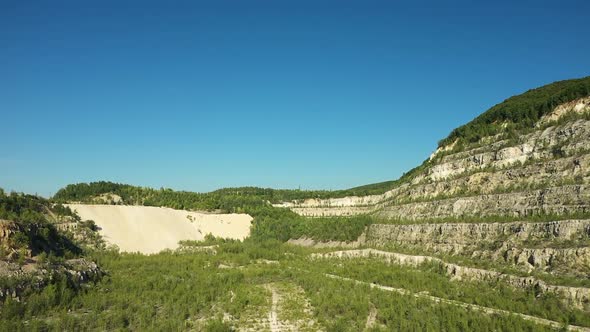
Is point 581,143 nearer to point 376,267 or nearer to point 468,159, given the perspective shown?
point 468,159

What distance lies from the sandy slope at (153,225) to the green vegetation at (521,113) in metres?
35.9

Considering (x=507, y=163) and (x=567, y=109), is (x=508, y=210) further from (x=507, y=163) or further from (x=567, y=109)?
(x=567, y=109)

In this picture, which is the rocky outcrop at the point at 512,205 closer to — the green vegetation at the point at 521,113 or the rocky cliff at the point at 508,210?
the rocky cliff at the point at 508,210

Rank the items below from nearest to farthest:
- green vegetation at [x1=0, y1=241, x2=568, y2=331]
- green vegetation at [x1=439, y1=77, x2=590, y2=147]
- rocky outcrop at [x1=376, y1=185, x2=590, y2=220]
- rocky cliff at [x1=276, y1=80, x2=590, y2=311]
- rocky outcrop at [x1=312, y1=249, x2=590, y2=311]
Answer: green vegetation at [x1=0, y1=241, x2=568, y2=331]
rocky outcrop at [x1=312, y1=249, x2=590, y2=311]
rocky cliff at [x1=276, y1=80, x2=590, y2=311]
rocky outcrop at [x1=376, y1=185, x2=590, y2=220]
green vegetation at [x1=439, y1=77, x2=590, y2=147]

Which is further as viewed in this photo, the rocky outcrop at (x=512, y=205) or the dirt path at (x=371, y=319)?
the rocky outcrop at (x=512, y=205)

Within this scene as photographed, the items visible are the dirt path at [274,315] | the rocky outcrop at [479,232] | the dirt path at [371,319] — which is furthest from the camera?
the rocky outcrop at [479,232]

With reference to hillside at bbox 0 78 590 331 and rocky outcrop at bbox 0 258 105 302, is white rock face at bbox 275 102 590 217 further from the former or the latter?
rocky outcrop at bbox 0 258 105 302

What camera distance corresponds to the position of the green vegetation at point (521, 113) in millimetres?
39000

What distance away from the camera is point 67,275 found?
26.6 meters

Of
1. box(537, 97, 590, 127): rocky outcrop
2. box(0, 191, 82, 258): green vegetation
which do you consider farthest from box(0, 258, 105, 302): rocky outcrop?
box(537, 97, 590, 127): rocky outcrop

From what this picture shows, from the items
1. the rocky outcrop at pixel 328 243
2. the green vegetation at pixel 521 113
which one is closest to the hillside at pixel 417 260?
the green vegetation at pixel 521 113

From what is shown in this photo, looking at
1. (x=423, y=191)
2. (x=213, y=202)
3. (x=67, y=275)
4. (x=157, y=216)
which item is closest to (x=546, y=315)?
(x=67, y=275)

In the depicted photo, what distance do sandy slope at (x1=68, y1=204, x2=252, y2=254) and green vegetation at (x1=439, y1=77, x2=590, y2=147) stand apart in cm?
3590

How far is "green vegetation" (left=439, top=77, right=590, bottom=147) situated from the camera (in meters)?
39.0
